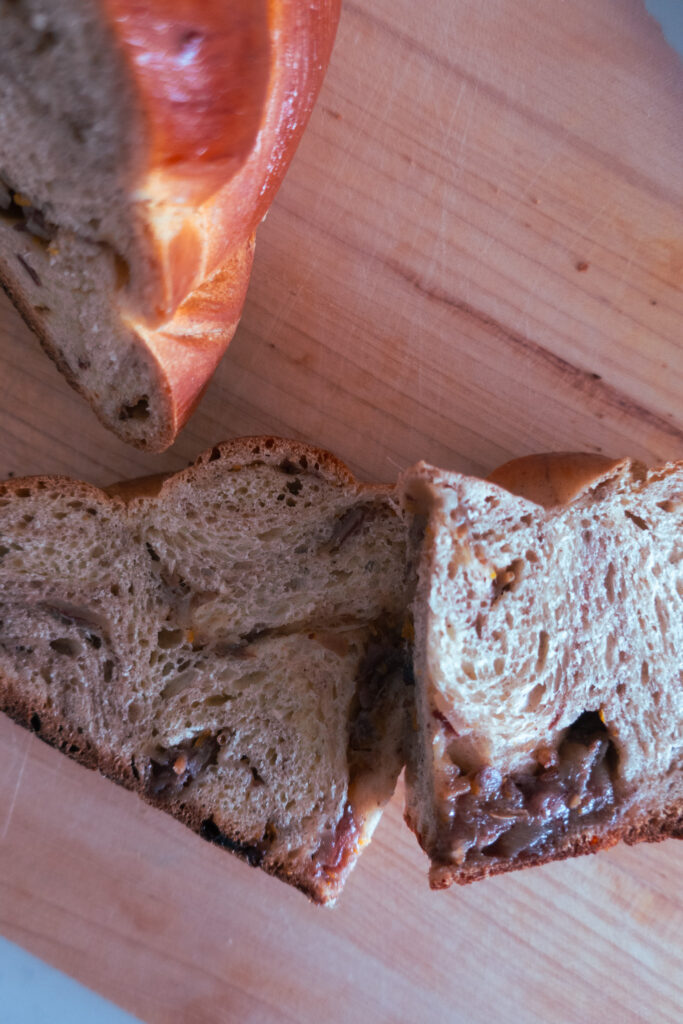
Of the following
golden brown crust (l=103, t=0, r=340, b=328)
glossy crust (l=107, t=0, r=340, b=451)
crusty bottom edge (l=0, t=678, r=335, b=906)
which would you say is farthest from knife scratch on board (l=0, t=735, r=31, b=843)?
golden brown crust (l=103, t=0, r=340, b=328)

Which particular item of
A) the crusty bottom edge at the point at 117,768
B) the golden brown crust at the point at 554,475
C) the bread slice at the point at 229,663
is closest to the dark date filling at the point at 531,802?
the bread slice at the point at 229,663

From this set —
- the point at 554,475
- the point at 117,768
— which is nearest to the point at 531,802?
the point at 554,475

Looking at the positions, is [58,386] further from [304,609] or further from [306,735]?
[306,735]

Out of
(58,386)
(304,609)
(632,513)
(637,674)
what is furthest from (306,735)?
(58,386)

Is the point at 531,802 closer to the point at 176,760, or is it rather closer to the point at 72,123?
the point at 176,760

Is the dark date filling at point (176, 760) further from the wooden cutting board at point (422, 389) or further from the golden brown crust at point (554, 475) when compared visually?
the golden brown crust at point (554, 475)
